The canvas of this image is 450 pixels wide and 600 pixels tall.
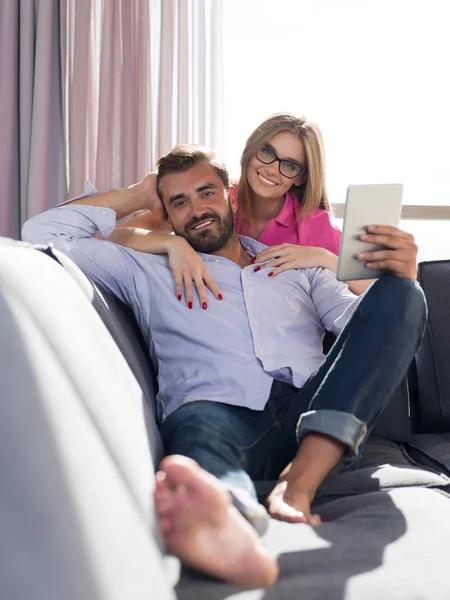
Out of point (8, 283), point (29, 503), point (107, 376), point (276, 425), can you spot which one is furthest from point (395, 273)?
point (29, 503)

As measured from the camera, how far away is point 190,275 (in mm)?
1641

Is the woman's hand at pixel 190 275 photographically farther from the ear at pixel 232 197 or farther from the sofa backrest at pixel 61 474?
the sofa backrest at pixel 61 474

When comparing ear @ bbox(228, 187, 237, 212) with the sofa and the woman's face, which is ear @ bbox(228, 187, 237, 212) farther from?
the sofa

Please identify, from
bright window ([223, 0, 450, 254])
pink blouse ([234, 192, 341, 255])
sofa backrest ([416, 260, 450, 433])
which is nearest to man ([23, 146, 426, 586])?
pink blouse ([234, 192, 341, 255])

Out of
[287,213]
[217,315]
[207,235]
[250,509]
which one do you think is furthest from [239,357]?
[287,213]

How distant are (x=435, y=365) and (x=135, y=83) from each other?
1.70 metres

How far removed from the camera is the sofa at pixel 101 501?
0.67m

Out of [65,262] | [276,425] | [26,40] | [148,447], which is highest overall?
[26,40]

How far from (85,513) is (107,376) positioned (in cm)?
31

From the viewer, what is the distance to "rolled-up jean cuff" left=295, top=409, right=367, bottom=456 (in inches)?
48.3

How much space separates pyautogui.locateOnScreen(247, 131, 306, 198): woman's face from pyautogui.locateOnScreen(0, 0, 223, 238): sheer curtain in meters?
0.86

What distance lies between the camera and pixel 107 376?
3.21ft

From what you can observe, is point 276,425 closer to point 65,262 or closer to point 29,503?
point 65,262

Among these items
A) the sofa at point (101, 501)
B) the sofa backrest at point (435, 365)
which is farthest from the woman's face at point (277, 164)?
the sofa at point (101, 501)
